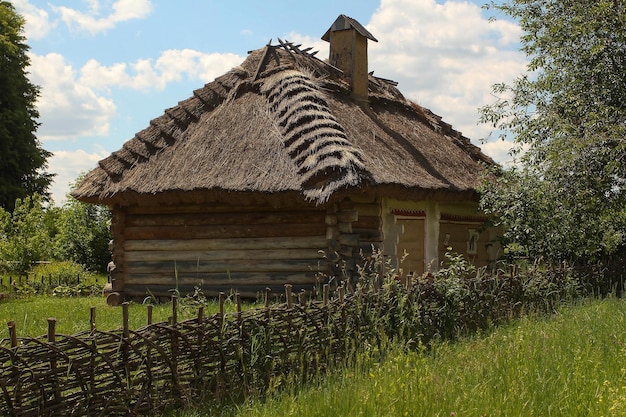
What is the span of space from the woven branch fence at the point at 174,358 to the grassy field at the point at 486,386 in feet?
1.01

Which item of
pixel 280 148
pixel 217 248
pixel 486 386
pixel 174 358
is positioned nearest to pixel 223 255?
pixel 217 248

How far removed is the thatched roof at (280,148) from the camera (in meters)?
11.7

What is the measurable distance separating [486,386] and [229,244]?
793cm

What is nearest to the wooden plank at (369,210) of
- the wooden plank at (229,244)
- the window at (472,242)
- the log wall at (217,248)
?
the log wall at (217,248)

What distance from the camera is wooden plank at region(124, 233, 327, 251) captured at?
40.1 feet

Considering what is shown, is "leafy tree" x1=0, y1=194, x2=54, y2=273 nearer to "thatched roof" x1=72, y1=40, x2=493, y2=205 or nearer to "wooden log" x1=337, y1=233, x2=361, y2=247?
"thatched roof" x1=72, y1=40, x2=493, y2=205

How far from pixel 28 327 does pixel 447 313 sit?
5784 millimetres

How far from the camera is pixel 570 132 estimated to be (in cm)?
1224

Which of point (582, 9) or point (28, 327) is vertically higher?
point (582, 9)

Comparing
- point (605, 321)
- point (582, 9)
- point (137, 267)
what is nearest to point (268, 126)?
point (137, 267)

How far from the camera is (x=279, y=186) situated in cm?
1167

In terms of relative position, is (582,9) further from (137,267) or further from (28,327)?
(28,327)

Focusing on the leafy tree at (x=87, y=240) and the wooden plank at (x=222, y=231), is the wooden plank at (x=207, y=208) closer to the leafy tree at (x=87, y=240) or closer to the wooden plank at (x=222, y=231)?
the wooden plank at (x=222, y=231)

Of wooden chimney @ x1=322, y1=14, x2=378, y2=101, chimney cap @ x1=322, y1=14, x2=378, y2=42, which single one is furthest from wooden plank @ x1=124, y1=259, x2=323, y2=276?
chimney cap @ x1=322, y1=14, x2=378, y2=42
